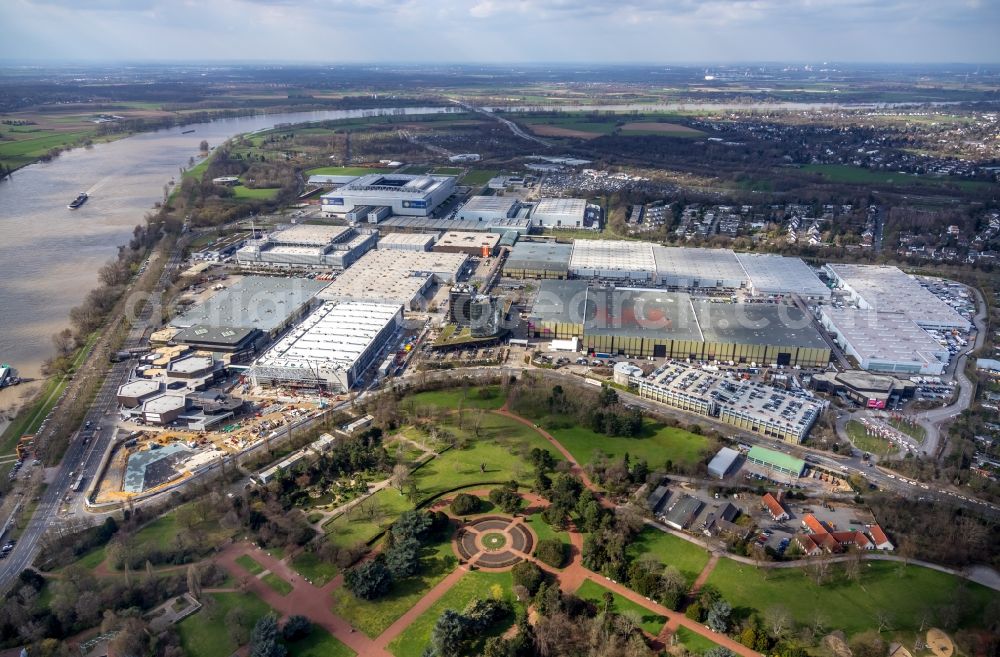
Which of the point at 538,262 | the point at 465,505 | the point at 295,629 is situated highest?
the point at 538,262

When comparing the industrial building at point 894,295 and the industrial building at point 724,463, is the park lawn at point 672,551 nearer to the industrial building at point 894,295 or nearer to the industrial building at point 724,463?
the industrial building at point 724,463

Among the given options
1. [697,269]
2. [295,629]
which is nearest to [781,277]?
[697,269]

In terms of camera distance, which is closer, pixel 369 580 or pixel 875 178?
pixel 369 580

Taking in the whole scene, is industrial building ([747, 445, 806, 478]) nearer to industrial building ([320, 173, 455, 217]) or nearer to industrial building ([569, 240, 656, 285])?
industrial building ([569, 240, 656, 285])

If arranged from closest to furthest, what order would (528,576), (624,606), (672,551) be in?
(624,606) → (528,576) → (672,551)

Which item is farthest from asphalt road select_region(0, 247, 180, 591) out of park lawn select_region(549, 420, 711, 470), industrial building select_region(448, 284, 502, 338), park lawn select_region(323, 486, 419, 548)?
park lawn select_region(549, 420, 711, 470)

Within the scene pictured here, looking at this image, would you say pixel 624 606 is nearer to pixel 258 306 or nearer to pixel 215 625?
pixel 215 625

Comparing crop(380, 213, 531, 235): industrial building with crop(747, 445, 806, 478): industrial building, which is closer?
crop(747, 445, 806, 478): industrial building
